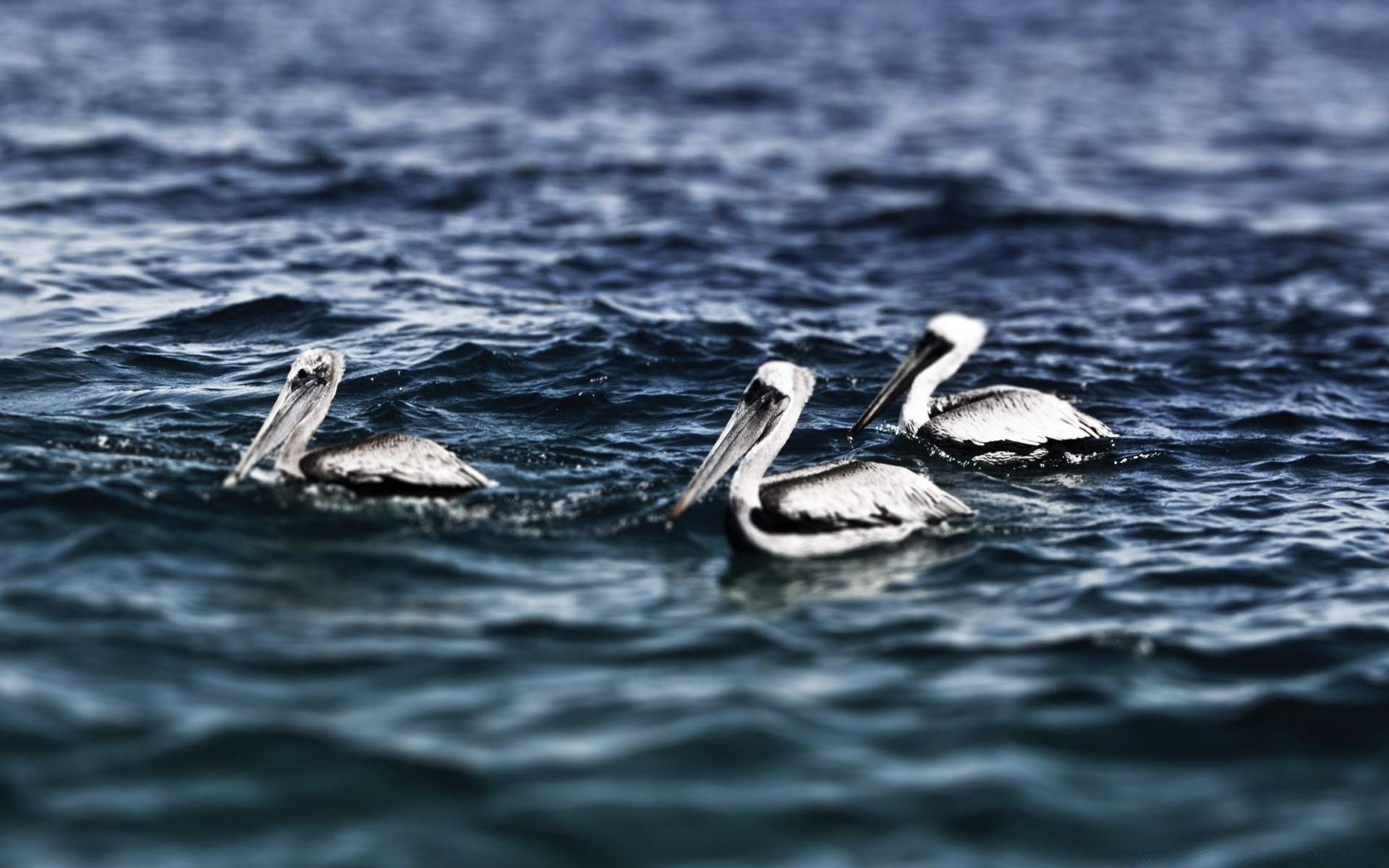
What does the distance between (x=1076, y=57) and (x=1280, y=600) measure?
103 feet

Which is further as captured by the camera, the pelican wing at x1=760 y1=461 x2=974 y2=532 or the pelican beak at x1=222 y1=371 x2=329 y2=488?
the pelican beak at x1=222 y1=371 x2=329 y2=488

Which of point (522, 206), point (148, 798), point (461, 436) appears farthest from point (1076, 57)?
point (148, 798)

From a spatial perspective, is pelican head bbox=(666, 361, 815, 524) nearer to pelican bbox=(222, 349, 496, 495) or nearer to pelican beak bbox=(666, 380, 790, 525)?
pelican beak bbox=(666, 380, 790, 525)

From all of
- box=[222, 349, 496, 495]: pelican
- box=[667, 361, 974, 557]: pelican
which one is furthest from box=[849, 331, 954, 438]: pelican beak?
box=[222, 349, 496, 495]: pelican

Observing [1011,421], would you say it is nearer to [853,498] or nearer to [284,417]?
[853,498]

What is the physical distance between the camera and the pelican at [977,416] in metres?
10.7

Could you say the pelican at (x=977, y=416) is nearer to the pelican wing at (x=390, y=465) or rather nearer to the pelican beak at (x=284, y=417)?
the pelican wing at (x=390, y=465)

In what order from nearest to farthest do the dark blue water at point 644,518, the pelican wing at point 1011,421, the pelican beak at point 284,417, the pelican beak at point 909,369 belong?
the dark blue water at point 644,518 → the pelican beak at point 284,417 → the pelican beak at point 909,369 → the pelican wing at point 1011,421

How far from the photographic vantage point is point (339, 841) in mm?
5395

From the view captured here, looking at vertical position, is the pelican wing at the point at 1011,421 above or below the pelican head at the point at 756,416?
below

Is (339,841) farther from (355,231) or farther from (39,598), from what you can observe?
(355,231)

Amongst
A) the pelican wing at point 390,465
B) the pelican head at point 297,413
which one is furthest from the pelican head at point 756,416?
the pelican head at point 297,413

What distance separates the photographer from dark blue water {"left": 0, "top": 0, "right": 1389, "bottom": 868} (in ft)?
18.9

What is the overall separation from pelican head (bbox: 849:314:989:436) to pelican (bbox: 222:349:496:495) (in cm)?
303
